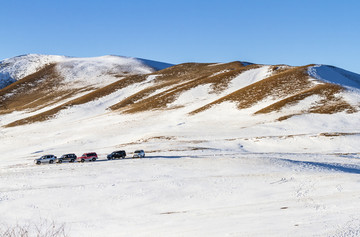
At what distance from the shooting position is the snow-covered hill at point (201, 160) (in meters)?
20.5

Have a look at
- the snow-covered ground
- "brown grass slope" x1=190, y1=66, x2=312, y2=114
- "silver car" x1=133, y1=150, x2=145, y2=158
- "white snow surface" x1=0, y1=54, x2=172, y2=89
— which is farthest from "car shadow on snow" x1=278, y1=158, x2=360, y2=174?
"white snow surface" x1=0, y1=54, x2=172, y2=89

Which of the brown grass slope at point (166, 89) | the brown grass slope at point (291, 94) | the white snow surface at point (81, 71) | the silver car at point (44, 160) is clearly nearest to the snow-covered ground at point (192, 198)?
the silver car at point (44, 160)

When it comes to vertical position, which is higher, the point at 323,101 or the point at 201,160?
the point at 323,101

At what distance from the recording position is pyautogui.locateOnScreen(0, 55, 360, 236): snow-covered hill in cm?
2048

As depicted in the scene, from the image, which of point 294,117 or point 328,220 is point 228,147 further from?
point 328,220

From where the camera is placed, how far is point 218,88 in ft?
347

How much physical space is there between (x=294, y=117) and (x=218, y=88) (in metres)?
44.0

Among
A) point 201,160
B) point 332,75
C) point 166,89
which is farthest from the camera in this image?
point 166,89

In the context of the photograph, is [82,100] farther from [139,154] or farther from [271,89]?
[139,154]

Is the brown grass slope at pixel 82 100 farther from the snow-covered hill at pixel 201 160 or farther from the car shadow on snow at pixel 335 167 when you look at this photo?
the car shadow on snow at pixel 335 167

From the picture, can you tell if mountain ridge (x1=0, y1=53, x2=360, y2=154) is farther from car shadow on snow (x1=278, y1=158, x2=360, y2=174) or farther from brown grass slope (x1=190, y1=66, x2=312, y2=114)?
car shadow on snow (x1=278, y1=158, x2=360, y2=174)

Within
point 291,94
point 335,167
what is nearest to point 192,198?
point 335,167

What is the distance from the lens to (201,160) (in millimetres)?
37188

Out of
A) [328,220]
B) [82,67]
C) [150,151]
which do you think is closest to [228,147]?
[150,151]
